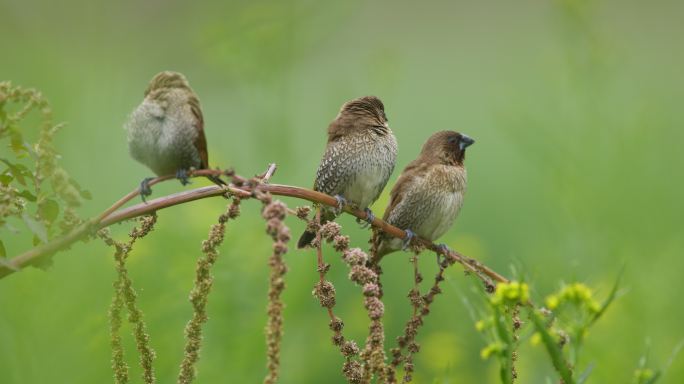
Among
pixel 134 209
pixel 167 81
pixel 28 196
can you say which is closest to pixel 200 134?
pixel 167 81

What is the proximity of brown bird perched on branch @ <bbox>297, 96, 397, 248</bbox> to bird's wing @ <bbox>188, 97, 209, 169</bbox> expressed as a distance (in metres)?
1.14

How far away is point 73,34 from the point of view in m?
4.44

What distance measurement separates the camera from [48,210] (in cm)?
184

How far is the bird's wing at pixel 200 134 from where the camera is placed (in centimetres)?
291

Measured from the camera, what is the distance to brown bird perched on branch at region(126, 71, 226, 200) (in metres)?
2.90

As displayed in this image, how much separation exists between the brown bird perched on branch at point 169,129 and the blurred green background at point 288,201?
110 centimetres

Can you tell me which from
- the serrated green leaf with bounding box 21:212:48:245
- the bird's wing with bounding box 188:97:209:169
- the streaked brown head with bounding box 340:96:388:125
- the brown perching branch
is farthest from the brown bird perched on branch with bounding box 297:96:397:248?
the serrated green leaf with bounding box 21:212:48:245

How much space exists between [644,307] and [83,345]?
11.5ft

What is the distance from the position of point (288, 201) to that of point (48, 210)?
5.24 metres

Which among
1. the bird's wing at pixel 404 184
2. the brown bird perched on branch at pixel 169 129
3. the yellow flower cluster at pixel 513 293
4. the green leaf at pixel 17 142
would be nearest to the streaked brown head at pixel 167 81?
the brown bird perched on branch at pixel 169 129

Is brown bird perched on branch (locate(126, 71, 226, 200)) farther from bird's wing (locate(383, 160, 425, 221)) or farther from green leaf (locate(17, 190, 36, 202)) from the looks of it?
bird's wing (locate(383, 160, 425, 221))

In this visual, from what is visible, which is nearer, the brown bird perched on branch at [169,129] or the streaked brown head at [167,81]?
the brown bird perched on branch at [169,129]

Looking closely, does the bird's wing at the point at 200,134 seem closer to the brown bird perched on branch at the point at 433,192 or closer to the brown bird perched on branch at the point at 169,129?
the brown bird perched on branch at the point at 169,129

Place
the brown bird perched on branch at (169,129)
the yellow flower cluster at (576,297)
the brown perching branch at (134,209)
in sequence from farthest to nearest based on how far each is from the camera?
the brown bird perched on branch at (169,129)
the yellow flower cluster at (576,297)
the brown perching branch at (134,209)
